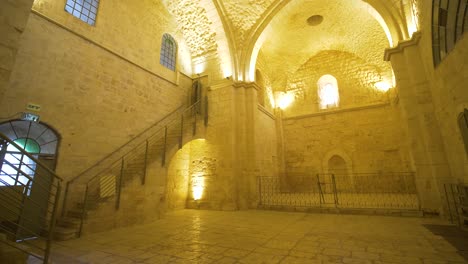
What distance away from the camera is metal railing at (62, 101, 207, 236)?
5.57 metres

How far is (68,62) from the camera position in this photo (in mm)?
5934

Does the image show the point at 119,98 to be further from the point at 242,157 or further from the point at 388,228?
the point at 388,228

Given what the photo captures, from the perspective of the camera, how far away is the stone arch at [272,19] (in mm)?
6508

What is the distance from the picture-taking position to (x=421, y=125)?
5664 millimetres

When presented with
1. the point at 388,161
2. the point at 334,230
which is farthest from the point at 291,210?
the point at 388,161

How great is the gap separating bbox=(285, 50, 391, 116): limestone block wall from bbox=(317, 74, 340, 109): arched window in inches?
8.5

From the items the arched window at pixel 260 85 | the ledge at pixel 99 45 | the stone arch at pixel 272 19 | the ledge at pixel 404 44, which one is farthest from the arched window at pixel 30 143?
the ledge at pixel 404 44

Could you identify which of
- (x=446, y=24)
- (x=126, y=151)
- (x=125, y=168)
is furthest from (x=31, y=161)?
(x=446, y=24)

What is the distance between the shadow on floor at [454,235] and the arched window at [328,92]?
841 centimetres

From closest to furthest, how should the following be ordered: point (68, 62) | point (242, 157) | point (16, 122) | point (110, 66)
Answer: point (16, 122) → point (68, 62) → point (110, 66) → point (242, 157)

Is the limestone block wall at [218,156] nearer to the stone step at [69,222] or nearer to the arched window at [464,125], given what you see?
the stone step at [69,222]

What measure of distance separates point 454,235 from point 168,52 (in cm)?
1055

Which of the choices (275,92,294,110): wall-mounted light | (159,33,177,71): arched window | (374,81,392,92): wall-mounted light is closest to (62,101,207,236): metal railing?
(159,33,177,71): arched window

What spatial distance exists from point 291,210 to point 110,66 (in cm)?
771
